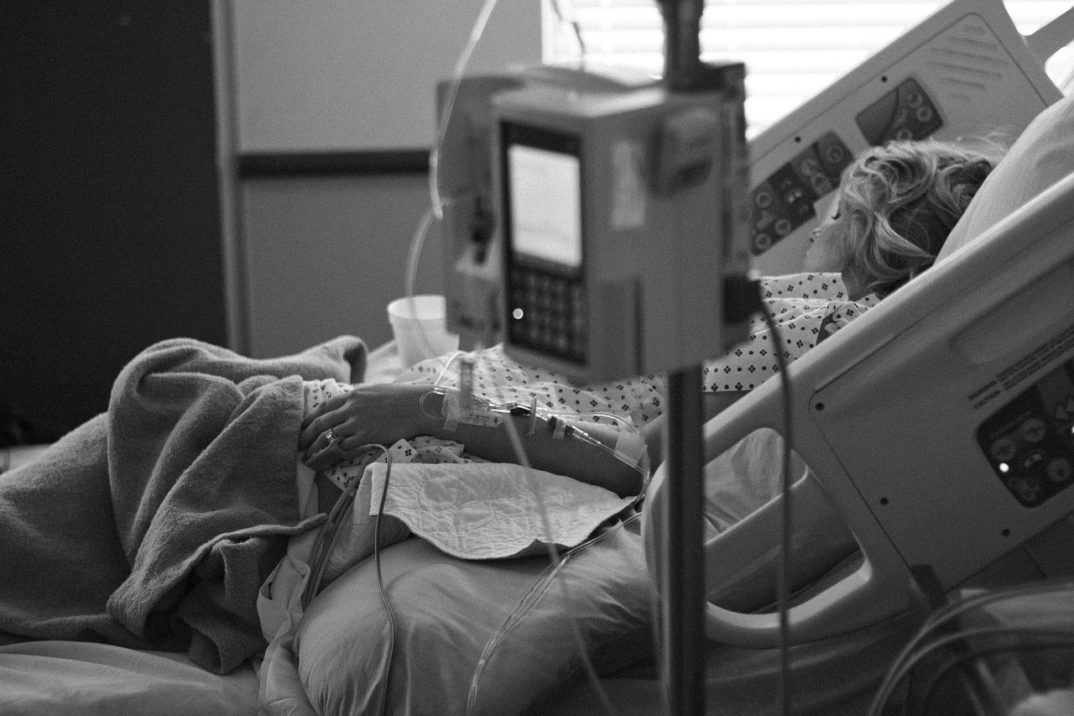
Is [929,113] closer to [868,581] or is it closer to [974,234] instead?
[974,234]

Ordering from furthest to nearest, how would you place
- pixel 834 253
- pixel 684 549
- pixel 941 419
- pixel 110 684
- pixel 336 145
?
pixel 336 145 → pixel 834 253 → pixel 110 684 → pixel 941 419 → pixel 684 549

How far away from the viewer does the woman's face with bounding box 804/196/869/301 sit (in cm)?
191

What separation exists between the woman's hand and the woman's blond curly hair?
671 millimetres

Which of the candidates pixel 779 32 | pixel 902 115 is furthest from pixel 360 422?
pixel 779 32

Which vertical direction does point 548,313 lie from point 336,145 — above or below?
above

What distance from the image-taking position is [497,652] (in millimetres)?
1469

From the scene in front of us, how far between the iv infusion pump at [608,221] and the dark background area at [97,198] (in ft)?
7.95

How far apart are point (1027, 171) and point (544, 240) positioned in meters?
0.97

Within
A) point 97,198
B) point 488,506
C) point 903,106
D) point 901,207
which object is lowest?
point 488,506

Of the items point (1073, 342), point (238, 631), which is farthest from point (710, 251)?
point (238, 631)

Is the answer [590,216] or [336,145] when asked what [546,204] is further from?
[336,145]

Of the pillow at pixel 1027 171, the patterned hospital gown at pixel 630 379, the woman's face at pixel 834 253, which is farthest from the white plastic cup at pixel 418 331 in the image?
the pillow at pixel 1027 171

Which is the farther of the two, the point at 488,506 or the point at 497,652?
the point at 488,506

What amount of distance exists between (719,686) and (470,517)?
39 centimetres
